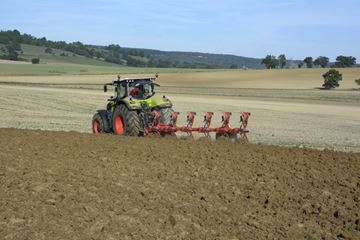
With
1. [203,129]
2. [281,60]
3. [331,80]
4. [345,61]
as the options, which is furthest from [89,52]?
[203,129]

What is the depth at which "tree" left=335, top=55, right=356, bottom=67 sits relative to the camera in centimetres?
11755

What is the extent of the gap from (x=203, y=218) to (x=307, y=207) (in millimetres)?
1373

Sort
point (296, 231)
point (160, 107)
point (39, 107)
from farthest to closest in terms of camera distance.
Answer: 1. point (39, 107)
2. point (160, 107)
3. point (296, 231)

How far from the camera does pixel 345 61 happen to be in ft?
388

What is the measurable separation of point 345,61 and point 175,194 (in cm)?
11673

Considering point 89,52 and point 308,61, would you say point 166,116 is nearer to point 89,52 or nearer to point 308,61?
point 308,61

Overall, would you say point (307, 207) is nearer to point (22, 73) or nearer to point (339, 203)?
point (339, 203)

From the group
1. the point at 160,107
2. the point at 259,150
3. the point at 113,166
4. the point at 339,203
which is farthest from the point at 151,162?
the point at 160,107

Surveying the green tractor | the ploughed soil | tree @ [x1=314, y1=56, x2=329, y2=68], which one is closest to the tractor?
the green tractor

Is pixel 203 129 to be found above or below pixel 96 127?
above

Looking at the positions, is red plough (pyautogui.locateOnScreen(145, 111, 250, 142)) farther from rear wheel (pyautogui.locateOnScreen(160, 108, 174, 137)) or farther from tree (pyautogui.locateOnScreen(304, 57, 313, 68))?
→ tree (pyautogui.locateOnScreen(304, 57, 313, 68))

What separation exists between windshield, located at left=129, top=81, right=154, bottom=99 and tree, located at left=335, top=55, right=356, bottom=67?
10789cm

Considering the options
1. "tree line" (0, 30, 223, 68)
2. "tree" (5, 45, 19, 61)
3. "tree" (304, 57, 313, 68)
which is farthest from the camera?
"tree line" (0, 30, 223, 68)

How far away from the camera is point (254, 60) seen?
195000 millimetres
